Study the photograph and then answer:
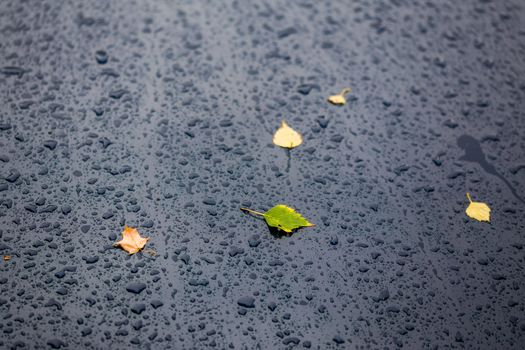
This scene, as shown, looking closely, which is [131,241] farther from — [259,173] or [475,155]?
[475,155]

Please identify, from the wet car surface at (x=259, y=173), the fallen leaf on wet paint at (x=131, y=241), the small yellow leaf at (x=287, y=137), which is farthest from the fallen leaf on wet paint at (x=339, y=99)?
the fallen leaf on wet paint at (x=131, y=241)

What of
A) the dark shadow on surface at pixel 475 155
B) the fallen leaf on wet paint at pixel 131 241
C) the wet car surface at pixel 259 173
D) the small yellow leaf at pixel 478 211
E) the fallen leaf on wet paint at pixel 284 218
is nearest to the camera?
the wet car surface at pixel 259 173

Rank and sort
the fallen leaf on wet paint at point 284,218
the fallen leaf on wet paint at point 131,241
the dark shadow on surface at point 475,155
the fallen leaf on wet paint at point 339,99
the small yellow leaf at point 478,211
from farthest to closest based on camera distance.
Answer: the fallen leaf on wet paint at point 339,99
the dark shadow on surface at point 475,155
the small yellow leaf at point 478,211
the fallen leaf on wet paint at point 284,218
the fallen leaf on wet paint at point 131,241

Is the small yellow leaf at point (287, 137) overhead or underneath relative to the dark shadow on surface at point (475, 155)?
overhead

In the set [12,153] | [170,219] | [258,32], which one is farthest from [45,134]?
[258,32]

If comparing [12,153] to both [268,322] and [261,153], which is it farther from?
[268,322]

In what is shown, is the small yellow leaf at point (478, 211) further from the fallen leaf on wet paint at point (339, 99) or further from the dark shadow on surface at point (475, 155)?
the fallen leaf on wet paint at point (339, 99)
